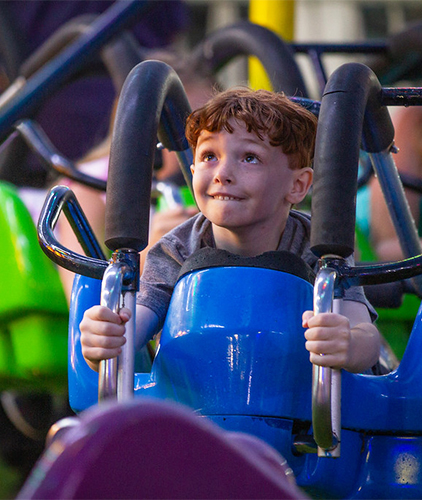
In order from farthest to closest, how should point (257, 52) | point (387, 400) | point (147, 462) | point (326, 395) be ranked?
point (257, 52) → point (387, 400) → point (326, 395) → point (147, 462)

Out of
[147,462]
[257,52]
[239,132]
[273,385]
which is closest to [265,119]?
[239,132]

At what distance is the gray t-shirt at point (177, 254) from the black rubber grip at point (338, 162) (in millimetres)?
158

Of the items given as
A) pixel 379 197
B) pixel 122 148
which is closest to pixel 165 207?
pixel 379 197

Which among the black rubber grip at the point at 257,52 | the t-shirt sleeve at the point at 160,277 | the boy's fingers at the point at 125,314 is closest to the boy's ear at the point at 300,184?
the t-shirt sleeve at the point at 160,277

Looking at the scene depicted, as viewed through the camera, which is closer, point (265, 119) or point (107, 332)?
point (107, 332)

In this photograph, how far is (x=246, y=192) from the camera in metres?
0.75

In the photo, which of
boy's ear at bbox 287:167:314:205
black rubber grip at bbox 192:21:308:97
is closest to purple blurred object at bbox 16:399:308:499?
boy's ear at bbox 287:167:314:205

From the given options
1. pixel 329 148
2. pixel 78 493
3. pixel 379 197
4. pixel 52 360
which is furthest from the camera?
pixel 379 197

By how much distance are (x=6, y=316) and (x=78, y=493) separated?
1.01 metres

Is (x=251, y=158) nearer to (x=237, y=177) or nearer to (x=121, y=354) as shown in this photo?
(x=237, y=177)

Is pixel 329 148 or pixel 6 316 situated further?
pixel 6 316

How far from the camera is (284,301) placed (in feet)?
2.23

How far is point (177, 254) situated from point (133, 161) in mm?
160

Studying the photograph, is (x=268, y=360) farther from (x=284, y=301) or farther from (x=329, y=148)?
(x=329, y=148)
